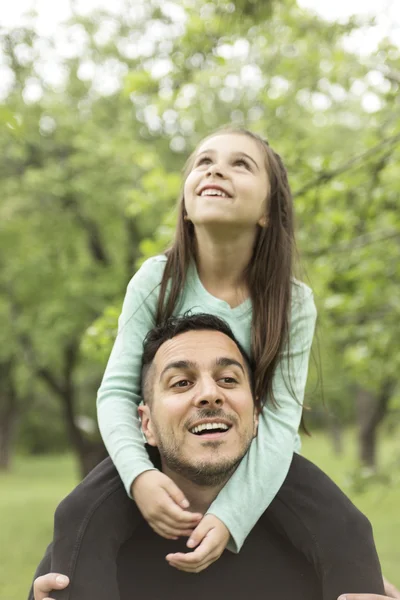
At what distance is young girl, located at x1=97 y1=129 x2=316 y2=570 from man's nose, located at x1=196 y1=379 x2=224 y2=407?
190 millimetres

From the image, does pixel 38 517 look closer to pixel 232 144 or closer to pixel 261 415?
pixel 261 415

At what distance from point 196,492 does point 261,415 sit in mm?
308

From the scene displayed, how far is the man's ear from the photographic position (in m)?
2.29

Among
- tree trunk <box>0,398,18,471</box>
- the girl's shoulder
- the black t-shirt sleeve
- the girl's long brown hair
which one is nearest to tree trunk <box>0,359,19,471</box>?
tree trunk <box>0,398,18,471</box>

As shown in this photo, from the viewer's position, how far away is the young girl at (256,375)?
2080 mm

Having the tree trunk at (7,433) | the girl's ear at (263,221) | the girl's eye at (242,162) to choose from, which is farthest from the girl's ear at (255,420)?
the tree trunk at (7,433)

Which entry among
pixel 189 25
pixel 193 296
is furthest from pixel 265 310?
pixel 189 25

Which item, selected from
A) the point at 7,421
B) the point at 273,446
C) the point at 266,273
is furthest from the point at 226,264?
the point at 7,421

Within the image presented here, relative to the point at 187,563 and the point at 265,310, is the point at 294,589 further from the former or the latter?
the point at 265,310

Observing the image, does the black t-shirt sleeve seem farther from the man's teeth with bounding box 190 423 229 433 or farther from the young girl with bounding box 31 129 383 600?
the man's teeth with bounding box 190 423 229 433

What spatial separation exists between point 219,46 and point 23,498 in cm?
1546

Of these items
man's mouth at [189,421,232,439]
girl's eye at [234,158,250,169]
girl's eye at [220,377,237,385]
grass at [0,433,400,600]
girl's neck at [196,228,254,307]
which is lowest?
man's mouth at [189,421,232,439]

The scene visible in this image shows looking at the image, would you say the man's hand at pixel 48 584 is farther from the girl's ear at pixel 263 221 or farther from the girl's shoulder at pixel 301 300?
the girl's ear at pixel 263 221

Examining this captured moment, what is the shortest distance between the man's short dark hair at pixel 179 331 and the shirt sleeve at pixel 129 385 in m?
0.03
